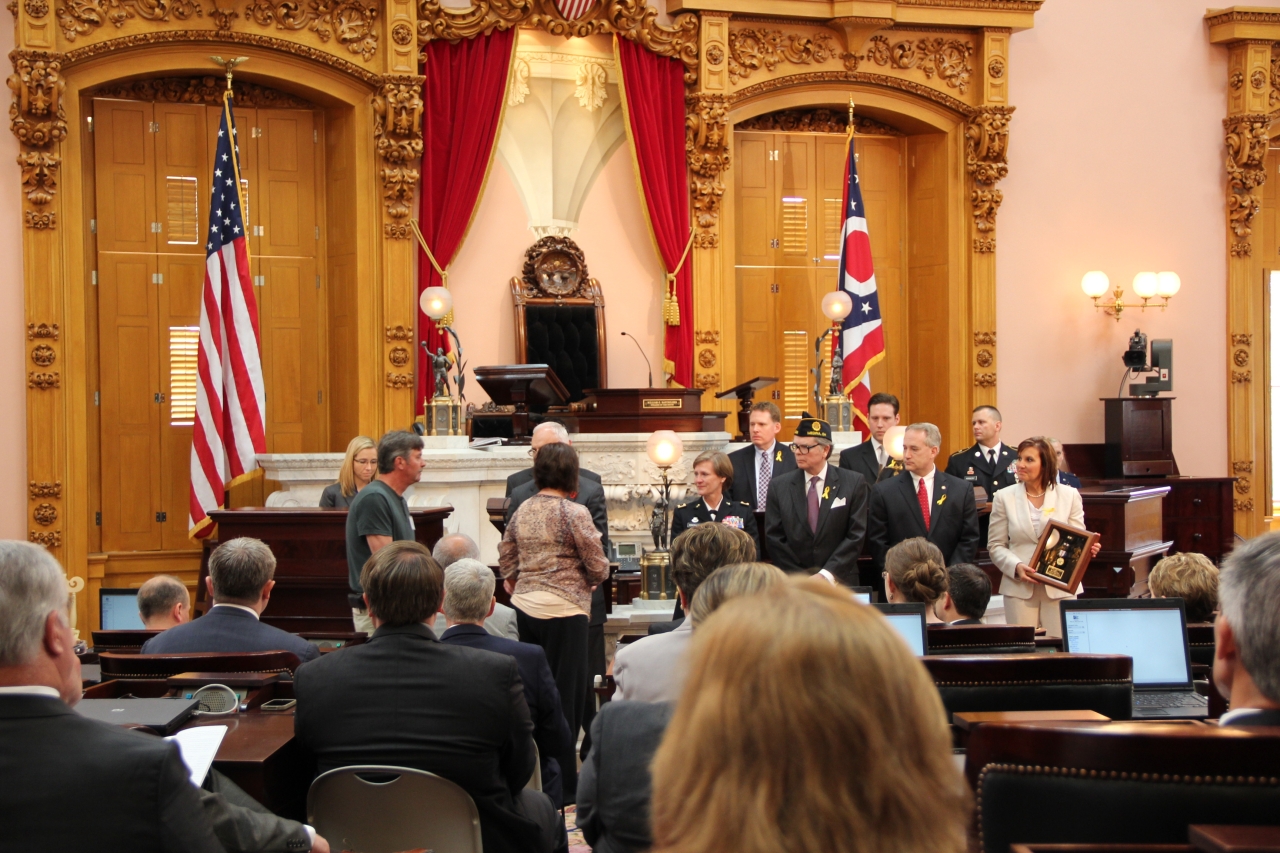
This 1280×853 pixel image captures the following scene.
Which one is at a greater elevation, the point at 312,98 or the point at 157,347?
the point at 312,98

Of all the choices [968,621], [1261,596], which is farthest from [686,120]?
[1261,596]

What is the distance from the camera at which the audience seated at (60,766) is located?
5.70 feet

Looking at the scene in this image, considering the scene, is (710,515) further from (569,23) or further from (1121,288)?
(1121,288)

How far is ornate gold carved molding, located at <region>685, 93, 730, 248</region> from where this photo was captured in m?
10.5

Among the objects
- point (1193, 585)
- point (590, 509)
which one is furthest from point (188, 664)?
point (1193, 585)

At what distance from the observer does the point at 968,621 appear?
12.8ft

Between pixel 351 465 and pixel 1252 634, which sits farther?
pixel 351 465

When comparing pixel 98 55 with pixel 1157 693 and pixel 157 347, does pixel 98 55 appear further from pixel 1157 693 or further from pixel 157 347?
pixel 1157 693

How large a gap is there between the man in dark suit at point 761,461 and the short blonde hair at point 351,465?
2097mm

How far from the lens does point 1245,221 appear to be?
38.8 ft

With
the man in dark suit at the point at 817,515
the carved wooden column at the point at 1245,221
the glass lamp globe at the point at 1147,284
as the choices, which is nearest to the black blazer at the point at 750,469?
the man in dark suit at the point at 817,515

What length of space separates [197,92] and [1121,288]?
8.32 m

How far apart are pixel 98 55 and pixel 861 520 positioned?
22.7ft

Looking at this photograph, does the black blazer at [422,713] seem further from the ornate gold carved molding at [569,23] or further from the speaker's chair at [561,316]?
the ornate gold carved molding at [569,23]
